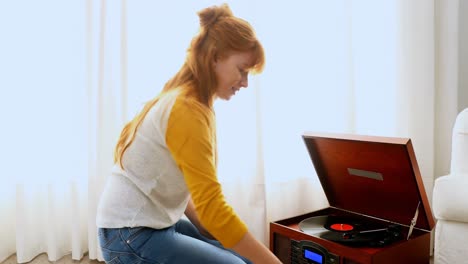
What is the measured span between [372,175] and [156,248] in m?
0.71

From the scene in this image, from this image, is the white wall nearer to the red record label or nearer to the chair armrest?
the chair armrest

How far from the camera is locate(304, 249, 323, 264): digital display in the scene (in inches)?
54.0

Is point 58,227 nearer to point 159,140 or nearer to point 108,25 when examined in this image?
point 108,25

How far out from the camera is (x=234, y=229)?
1.04 m

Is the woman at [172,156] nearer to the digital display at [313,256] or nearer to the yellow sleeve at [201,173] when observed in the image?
→ the yellow sleeve at [201,173]

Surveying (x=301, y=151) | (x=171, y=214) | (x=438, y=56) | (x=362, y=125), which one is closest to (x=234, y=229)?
(x=171, y=214)

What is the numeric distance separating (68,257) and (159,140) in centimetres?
117

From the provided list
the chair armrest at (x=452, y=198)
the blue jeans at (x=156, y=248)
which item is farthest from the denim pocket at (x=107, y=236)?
the chair armrest at (x=452, y=198)

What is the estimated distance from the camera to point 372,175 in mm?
1425

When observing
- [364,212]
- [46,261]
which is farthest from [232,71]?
[46,261]

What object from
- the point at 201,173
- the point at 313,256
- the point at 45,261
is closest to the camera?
the point at 201,173

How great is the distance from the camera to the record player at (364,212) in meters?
1.30

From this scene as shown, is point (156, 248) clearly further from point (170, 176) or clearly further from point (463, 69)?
point (463, 69)

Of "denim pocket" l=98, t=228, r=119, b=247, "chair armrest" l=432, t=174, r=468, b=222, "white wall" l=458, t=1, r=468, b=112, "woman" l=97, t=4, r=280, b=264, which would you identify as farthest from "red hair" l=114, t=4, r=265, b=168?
"white wall" l=458, t=1, r=468, b=112
